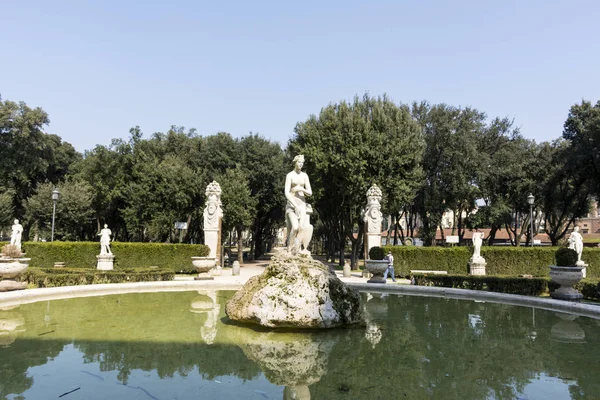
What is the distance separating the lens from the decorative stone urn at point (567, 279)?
12797 millimetres

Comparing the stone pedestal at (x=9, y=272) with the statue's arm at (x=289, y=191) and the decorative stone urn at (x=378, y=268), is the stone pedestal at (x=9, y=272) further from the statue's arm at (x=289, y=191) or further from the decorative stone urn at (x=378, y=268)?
the decorative stone urn at (x=378, y=268)

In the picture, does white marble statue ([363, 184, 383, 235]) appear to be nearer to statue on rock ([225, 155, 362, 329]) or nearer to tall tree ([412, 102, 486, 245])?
tall tree ([412, 102, 486, 245])

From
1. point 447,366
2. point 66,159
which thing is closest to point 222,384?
point 447,366

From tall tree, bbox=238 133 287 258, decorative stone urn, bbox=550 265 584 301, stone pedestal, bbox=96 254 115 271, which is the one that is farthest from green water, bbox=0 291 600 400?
tall tree, bbox=238 133 287 258

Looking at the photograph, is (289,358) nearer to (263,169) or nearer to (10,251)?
(10,251)

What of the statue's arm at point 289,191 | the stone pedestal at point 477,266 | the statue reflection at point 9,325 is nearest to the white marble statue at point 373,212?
the stone pedestal at point 477,266

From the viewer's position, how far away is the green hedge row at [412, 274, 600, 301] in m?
14.6

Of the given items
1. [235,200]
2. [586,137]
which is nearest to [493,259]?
[586,137]

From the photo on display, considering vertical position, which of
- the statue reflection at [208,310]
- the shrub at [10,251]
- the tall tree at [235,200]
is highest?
the tall tree at [235,200]

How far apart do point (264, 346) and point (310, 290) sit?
1673 millimetres

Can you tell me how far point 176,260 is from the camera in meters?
26.7

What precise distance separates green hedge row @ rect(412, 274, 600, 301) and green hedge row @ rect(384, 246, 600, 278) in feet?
26.6

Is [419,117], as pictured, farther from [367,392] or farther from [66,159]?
[66,159]

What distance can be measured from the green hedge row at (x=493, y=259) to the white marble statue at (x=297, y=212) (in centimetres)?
1546
